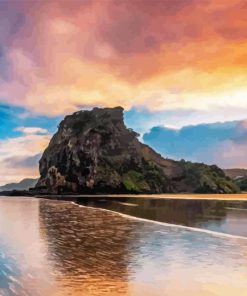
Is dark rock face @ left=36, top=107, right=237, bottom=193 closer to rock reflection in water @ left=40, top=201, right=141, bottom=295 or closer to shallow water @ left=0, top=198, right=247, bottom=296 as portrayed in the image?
rock reflection in water @ left=40, top=201, right=141, bottom=295

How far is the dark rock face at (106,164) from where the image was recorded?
148m

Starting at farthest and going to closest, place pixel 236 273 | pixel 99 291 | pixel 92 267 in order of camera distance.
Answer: pixel 92 267 < pixel 236 273 < pixel 99 291

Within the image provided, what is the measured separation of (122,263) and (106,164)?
13830 cm

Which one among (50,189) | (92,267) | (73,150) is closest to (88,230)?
(92,267)

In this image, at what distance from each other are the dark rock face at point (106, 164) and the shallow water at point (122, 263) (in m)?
119

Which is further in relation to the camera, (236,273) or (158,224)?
(158,224)

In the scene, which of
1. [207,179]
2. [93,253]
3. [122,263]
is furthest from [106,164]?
[122,263]

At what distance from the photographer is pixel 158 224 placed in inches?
1235

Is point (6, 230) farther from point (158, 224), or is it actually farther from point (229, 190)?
point (229, 190)

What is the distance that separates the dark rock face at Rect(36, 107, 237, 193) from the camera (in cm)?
14800

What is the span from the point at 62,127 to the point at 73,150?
24.2m

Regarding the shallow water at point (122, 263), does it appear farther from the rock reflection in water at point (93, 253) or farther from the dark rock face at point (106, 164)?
the dark rock face at point (106, 164)

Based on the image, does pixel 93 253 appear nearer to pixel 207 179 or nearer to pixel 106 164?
pixel 106 164

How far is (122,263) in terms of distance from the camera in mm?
16953
